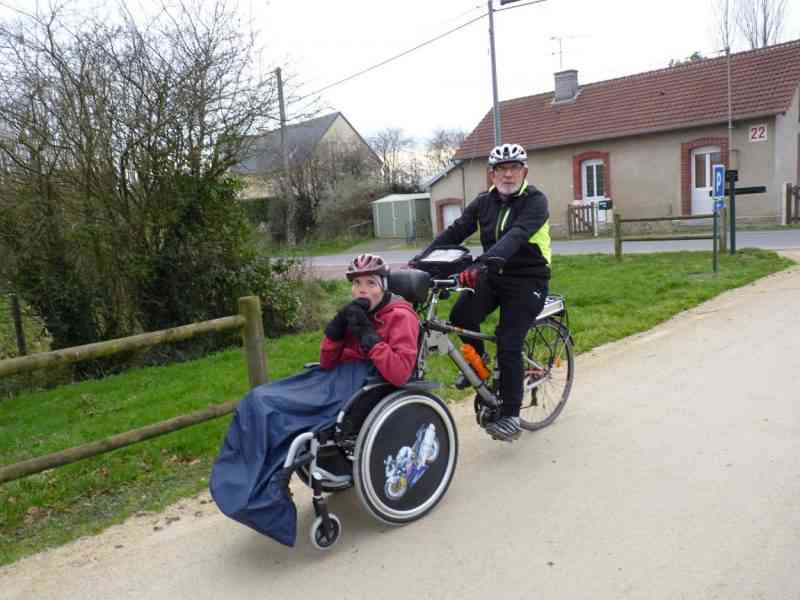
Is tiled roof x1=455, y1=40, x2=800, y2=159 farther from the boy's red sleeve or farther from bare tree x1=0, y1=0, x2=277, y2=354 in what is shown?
the boy's red sleeve

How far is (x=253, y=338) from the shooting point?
16.0ft

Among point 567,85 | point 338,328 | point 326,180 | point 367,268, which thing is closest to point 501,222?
point 367,268

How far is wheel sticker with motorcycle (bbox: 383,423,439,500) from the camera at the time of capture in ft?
11.7

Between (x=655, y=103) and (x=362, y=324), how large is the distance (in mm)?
25260

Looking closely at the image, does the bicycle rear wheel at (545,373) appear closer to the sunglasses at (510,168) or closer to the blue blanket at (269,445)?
the sunglasses at (510,168)

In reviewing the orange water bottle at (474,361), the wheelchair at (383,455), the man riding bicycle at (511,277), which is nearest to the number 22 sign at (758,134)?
the man riding bicycle at (511,277)

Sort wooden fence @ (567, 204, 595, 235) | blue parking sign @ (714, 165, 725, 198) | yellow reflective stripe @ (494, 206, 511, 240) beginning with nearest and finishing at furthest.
Result: yellow reflective stripe @ (494, 206, 511, 240) < blue parking sign @ (714, 165, 725, 198) < wooden fence @ (567, 204, 595, 235)

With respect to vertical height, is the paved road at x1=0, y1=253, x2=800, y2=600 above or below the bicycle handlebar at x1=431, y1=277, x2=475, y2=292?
below

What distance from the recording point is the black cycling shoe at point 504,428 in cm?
440

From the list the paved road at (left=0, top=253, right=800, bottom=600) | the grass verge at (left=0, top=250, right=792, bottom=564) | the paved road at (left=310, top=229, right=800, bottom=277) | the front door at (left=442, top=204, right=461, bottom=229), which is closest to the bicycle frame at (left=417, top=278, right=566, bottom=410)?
the paved road at (left=0, top=253, right=800, bottom=600)

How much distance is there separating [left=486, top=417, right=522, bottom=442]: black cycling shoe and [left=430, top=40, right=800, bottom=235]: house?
21.4 meters

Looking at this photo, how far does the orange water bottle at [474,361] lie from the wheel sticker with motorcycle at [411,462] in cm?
78

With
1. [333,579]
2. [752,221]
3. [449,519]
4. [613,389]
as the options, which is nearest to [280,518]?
[333,579]

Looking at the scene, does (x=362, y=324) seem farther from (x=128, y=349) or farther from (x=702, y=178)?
(x=702, y=178)
